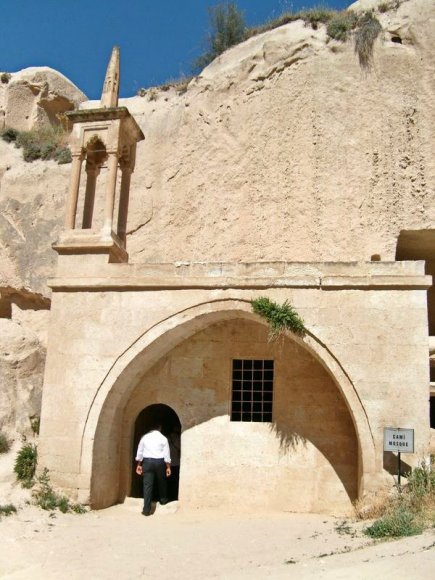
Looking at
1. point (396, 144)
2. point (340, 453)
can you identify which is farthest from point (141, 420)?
point (396, 144)

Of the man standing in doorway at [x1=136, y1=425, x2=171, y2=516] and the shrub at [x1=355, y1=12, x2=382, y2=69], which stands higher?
the shrub at [x1=355, y1=12, x2=382, y2=69]

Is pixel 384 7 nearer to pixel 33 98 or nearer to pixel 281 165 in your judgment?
pixel 281 165

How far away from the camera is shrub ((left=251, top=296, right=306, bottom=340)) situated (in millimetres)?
10156

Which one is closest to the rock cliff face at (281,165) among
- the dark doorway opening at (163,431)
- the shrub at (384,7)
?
the shrub at (384,7)

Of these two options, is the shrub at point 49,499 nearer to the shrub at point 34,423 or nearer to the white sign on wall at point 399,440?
the shrub at point 34,423

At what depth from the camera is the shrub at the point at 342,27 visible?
16.2 metres

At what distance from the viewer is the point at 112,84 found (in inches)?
510

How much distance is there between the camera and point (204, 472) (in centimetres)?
1113

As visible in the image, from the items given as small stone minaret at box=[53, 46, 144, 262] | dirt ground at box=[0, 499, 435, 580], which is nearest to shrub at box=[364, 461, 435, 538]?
dirt ground at box=[0, 499, 435, 580]

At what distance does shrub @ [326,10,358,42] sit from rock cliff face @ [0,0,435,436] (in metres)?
0.24

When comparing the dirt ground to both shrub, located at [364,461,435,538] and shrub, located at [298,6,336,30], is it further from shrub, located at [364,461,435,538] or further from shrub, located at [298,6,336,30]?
shrub, located at [298,6,336,30]

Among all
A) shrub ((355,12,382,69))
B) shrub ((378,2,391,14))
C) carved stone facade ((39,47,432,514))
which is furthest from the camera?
shrub ((378,2,391,14))

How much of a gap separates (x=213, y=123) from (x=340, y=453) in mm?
9864

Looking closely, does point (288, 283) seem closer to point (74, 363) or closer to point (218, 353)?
point (218, 353)
